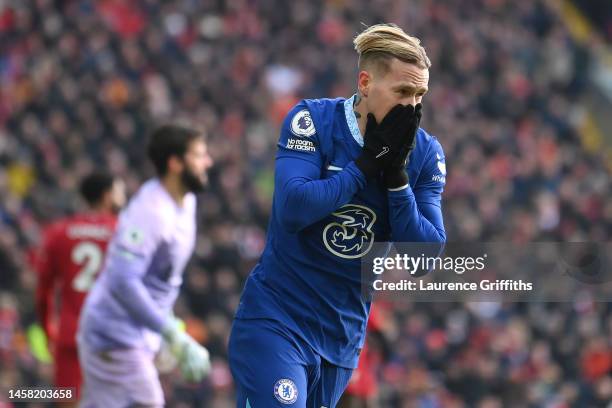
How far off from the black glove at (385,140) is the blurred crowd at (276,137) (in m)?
7.04

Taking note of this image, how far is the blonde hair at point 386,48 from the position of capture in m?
5.38

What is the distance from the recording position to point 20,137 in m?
18.8

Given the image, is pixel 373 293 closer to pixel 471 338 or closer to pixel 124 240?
pixel 124 240

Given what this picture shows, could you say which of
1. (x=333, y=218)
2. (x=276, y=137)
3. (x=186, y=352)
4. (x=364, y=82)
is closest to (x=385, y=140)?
(x=364, y=82)

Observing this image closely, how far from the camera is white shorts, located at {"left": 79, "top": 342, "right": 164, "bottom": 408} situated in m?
7.76

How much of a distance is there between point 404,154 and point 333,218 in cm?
43

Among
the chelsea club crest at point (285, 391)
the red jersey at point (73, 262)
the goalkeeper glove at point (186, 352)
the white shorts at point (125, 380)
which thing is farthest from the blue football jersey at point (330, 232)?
the red jersey at point (73, 262)

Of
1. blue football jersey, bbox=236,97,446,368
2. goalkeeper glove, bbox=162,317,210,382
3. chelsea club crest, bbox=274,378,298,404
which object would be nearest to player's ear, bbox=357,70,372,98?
blue football jersey, bbox=236,97,446,368

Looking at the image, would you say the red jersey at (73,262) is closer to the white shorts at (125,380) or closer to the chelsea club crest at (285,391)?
the white shorts at (125,380)

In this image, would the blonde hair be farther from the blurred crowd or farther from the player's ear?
the blurred crowd

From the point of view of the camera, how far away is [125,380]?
25.5 ft

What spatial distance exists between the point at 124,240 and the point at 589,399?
9.04 metres

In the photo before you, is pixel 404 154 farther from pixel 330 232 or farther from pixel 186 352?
pixel 186 352

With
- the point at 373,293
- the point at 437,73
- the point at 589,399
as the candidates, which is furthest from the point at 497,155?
the point at 373,293
